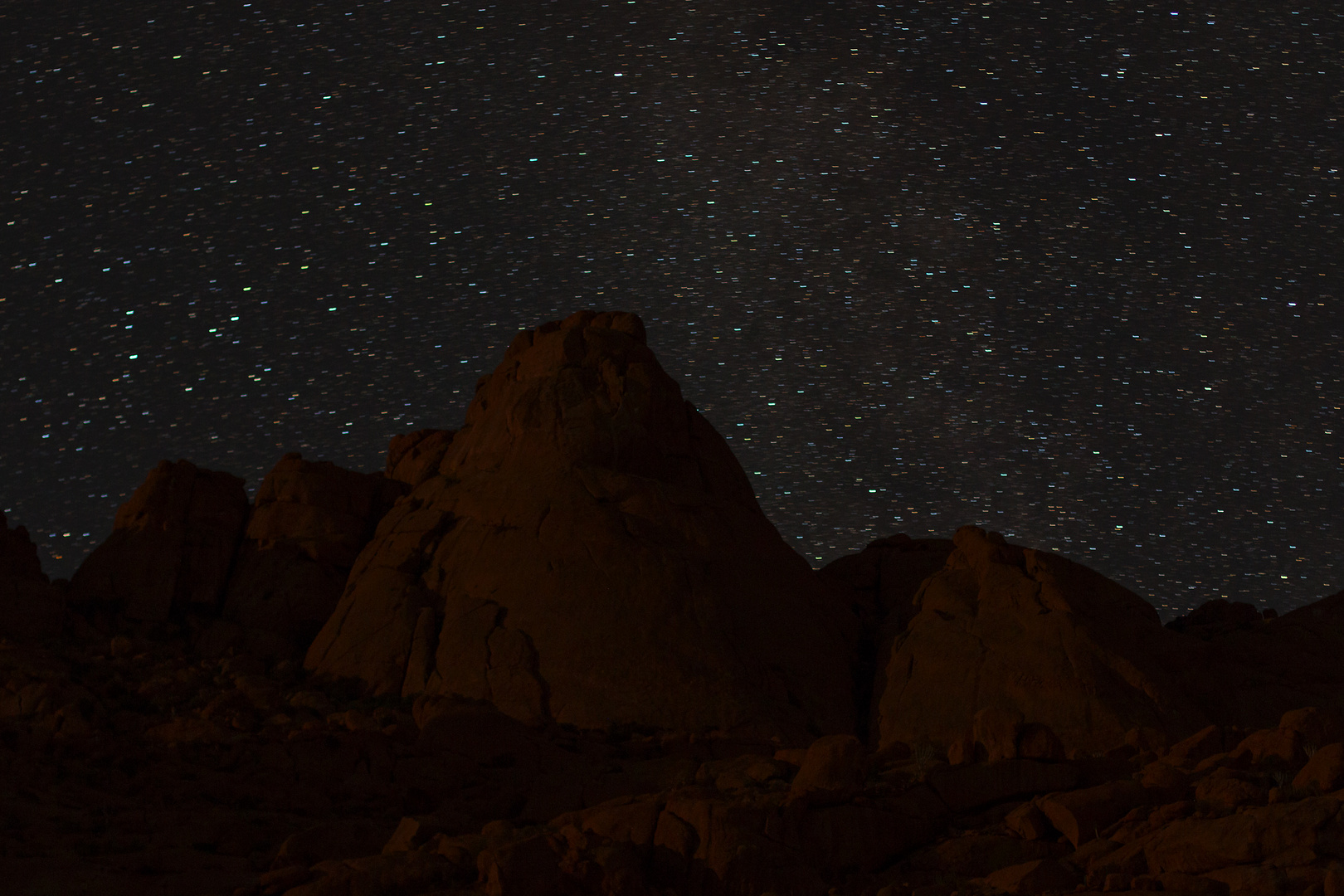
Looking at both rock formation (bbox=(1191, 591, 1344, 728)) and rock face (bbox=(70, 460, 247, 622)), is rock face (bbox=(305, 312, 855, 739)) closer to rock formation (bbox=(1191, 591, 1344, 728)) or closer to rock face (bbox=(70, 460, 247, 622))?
rock face (bbox=(70, 460, 247, 622))

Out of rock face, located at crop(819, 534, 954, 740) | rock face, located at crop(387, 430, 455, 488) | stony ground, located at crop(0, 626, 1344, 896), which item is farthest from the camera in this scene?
rock face, located at crop(387, 430, 455, 488)

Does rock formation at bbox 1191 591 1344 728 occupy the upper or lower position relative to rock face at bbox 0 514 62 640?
lower

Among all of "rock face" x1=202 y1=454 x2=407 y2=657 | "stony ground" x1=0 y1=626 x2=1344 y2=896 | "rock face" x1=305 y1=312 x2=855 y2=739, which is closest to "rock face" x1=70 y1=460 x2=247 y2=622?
"rock face" x1=202 y1=454 x2=407 y2=657

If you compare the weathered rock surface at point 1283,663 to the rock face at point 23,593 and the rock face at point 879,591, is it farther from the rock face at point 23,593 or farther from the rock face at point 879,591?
the rock face at point 23,593

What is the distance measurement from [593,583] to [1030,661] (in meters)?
13.2

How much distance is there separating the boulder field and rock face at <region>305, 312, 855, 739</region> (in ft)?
0.38

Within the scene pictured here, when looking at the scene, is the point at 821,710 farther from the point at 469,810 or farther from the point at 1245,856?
the point at 1245,856

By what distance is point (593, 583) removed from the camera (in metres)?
39.3

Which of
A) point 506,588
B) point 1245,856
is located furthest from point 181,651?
point 1245,856

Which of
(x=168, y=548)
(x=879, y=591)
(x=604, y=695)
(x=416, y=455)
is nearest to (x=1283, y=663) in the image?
(x=879, y=591)

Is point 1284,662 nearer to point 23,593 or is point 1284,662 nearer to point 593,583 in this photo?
point 593,583

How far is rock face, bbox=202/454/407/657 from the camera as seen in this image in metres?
43.7

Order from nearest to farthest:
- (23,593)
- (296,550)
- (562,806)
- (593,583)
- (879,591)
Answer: (562,806), (593,583), (23,593), (296,550), (879,591)

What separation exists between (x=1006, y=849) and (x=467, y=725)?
1542 centimetres
